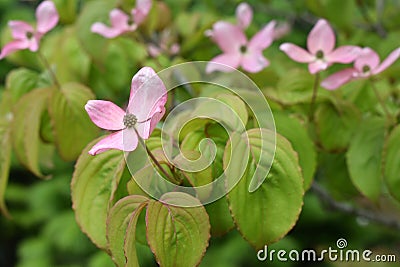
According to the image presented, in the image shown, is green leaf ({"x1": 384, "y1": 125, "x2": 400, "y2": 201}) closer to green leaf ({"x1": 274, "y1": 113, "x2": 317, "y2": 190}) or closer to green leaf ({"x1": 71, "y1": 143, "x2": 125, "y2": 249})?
green leaf ({"x1": 274, "y1": 113, "x2": 317, "y2": 190})

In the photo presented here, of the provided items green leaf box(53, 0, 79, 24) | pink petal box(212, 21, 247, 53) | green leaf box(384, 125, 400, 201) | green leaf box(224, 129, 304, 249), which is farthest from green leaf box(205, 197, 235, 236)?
green leaf box(53, 0, 79, 24)

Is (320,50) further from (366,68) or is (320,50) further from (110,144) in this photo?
(110,144)

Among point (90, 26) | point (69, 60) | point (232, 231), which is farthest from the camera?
point (232, 231)

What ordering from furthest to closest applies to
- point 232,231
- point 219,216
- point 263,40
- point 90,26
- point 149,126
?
point 232,231
point 90,26
point 263,40
point 219,216
point 149,126

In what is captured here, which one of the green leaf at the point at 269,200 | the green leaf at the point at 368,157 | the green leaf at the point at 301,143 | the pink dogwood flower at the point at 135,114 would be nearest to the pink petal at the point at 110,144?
the pink dogwood flower at the point at 135,114

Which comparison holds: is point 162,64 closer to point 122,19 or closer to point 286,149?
point 122,19

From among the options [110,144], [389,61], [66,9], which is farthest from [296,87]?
[66,9]
